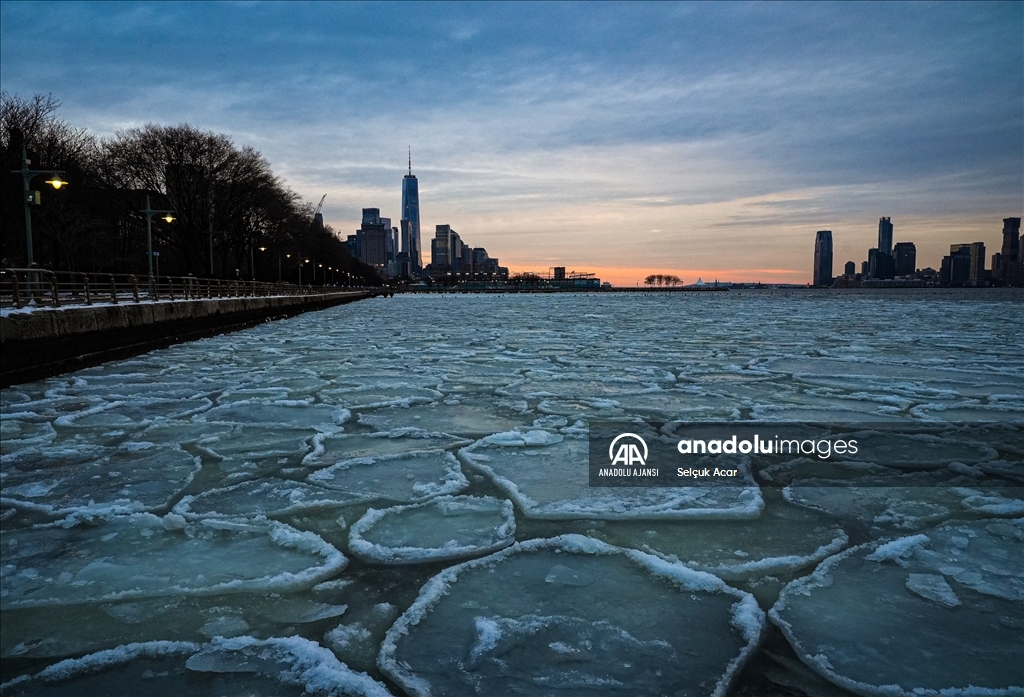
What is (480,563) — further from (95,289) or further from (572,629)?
(95,289)

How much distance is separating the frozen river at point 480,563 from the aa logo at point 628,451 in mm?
284

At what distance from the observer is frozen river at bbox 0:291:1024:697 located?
2.20 meters

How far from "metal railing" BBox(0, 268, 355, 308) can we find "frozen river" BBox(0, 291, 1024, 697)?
645 centimetres

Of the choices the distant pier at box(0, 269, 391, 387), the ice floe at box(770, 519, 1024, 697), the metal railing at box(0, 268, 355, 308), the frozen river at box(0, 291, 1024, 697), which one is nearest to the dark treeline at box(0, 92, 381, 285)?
the metal railing at box(0, 268, 355, 308)

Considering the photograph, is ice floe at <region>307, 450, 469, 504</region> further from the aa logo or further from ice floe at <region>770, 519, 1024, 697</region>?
ice floe at <region>770, 519, 1024, 697</region>

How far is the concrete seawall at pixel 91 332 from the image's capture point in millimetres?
9461

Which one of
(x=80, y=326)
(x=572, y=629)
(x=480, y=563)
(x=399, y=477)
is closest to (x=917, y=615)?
(x=572, y=629)

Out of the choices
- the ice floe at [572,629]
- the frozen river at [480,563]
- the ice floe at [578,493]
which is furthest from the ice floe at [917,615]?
the ice floe at [578,493]

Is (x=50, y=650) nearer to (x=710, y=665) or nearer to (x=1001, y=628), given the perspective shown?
(x=710, y=665)

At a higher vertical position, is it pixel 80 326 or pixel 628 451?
pixel 80 326

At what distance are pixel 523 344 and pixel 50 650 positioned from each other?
503 inches

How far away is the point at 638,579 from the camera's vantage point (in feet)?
9.32

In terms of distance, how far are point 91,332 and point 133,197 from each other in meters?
31.0

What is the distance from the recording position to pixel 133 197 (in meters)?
38.2
